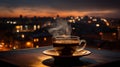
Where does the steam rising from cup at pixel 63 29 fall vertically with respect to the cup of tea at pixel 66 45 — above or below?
above

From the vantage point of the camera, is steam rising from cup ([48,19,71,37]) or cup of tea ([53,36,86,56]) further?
steam rising from cup ([48,19,71,37])

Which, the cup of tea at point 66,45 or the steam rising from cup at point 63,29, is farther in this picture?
the steam rising from cup at point 63,29

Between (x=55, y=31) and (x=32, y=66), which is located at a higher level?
(x=55, y=31)

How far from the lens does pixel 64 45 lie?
Result: 2.63 m

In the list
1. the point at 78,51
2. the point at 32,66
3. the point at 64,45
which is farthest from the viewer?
the point at 78,51

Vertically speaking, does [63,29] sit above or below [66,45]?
above

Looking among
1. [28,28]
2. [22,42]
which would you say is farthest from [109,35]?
[28,28]

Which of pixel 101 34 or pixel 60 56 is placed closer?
pixel 60 56

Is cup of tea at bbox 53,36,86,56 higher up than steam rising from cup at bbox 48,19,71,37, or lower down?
lower down

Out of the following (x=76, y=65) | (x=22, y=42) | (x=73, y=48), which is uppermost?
(x=73, y=48)

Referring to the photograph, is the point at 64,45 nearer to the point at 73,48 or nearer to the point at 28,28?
the point at 73,48

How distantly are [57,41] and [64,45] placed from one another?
5.1 inches

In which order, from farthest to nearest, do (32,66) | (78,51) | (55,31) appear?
(55,31), (78,51), (32,66)

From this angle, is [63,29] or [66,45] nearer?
[66,45]
